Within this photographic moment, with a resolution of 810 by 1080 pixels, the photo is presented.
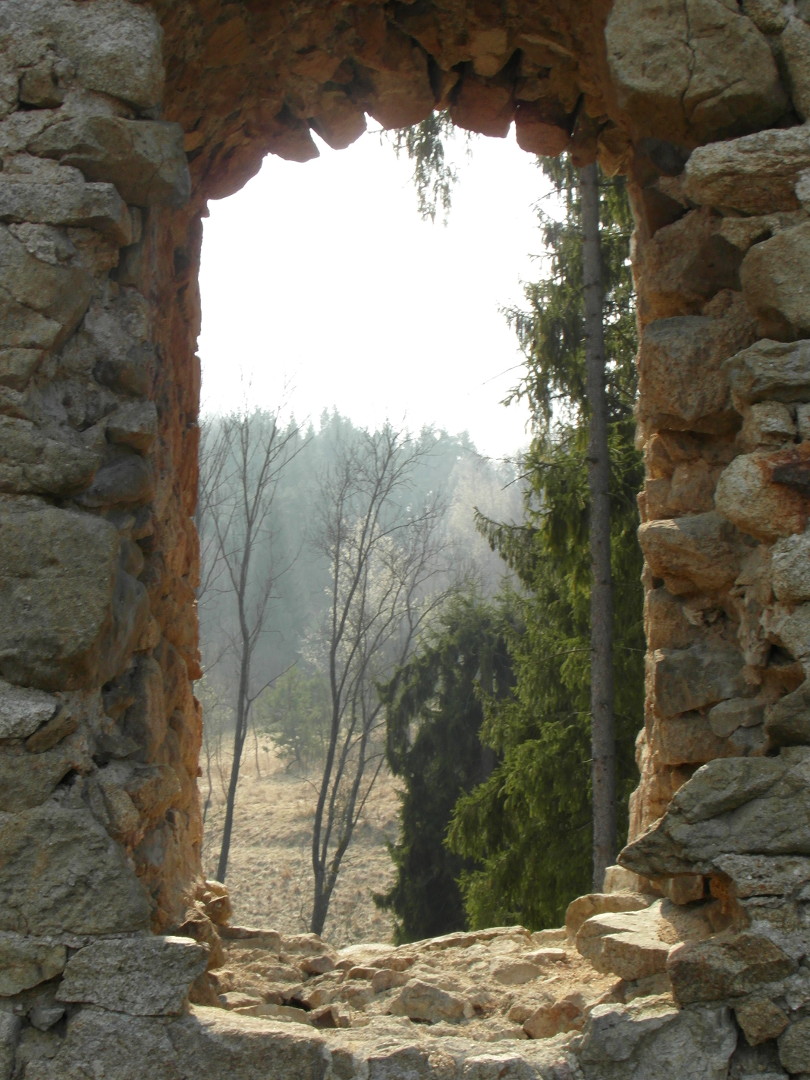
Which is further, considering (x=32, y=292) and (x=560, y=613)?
(x=560, y=613)

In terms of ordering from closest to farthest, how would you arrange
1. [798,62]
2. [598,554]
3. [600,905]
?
1. [798,62]
2. [600,905]
3. [598,554]

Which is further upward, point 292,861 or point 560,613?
point 560,613

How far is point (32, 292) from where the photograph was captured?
2551mm

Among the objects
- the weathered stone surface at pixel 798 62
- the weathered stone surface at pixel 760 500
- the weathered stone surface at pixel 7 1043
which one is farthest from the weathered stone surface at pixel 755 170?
the weathered stone surface at pixel 7 1043

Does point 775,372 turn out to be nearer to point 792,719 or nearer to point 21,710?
point 792,719

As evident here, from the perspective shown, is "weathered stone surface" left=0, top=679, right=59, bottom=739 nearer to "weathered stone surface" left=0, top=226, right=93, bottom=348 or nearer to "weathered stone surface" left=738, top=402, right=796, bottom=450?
"weathered stone surface" left=0, top=226, right=93, bottom=348

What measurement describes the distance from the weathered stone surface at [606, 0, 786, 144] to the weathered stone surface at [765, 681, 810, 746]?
1583 millimetres

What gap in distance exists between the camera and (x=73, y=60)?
272cm

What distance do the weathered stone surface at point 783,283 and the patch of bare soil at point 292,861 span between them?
10.4 meters

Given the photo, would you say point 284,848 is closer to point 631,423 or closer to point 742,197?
point 631,423

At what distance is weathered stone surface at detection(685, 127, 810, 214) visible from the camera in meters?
2.68

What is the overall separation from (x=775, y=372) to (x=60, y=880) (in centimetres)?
208

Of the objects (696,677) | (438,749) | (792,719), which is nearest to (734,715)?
(696,677)

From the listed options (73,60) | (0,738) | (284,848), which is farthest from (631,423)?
(284,848)
